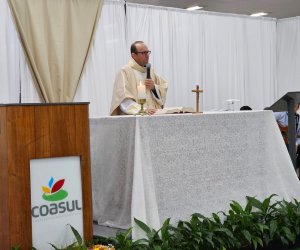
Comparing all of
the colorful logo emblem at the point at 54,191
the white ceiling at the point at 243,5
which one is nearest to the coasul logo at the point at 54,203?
the colorful logo emblem at the point at 54,191

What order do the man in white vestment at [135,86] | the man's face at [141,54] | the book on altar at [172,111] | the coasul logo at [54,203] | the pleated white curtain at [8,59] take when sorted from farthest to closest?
the pleated white curtain at [8,59] < the man's face at [141,54] < the man in white vestment at [135,86] < the book on altar at [172,111] < the coasul logo at [54,203]

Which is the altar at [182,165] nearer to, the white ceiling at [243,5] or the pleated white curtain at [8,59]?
the pleated white curtain at [8,59]

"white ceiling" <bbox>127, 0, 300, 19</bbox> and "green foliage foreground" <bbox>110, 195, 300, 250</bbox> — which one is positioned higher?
"white ceiling" <bbox>127, 0, 300, 19</bbox>

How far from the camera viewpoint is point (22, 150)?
2787 mm

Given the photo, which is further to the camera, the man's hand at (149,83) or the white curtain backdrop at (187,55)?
the white curtain backdrop at (187,55)

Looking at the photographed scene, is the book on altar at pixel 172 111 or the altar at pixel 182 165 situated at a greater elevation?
the book on altar at pixel 172 111

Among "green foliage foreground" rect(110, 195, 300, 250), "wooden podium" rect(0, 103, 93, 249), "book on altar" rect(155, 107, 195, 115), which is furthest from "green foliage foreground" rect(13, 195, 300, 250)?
"book on altar" rect(155, 107, 195, 115)

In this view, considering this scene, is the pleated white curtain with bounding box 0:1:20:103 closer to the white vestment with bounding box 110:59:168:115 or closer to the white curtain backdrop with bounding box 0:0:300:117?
the white curtain backdrop with bounding box 0:0:300:117

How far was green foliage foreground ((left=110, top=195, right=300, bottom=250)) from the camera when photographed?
3188 mm

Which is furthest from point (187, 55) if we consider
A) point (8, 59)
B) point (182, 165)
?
point (182, 165)

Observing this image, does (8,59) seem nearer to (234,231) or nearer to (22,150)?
(22,150)

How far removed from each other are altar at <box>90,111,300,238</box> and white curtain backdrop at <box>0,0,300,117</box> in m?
2.30

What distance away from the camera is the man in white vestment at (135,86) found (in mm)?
4543

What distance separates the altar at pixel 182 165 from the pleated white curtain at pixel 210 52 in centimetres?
334
